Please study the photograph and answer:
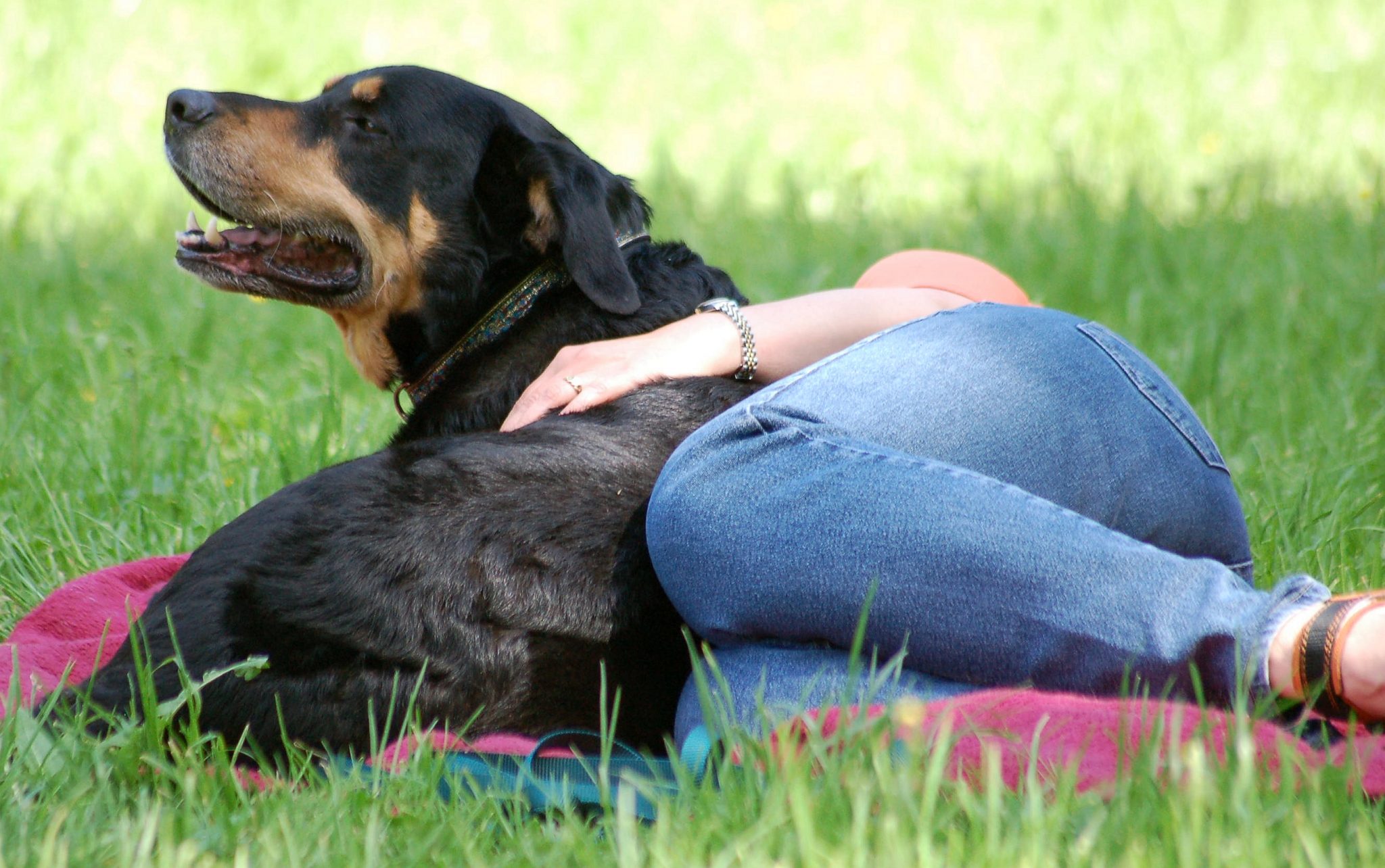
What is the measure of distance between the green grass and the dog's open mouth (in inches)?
24.0

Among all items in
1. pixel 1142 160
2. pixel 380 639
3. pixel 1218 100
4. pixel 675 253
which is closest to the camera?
pixel 380 639

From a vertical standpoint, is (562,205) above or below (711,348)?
above

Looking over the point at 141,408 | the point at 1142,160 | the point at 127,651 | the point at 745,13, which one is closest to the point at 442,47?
the point at 745,13

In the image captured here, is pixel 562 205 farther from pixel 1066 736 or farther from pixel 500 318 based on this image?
pixel 1066 736

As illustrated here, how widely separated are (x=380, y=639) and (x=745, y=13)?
25.7 feet

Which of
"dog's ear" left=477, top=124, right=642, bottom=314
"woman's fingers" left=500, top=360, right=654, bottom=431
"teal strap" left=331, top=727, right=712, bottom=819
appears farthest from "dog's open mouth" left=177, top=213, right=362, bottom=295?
"teal strap" left=331, top=727, right=712, bottom=819

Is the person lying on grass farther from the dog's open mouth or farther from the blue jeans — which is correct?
the dog's open mouth

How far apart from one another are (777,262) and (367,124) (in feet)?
9.41

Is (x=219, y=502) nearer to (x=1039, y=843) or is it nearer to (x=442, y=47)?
(x=1039, y=843)

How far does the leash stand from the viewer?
117 inches

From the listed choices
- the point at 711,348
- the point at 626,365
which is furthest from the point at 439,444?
the point at 711,348

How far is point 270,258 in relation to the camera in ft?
10.3

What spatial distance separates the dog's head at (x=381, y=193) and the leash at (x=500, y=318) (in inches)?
1.5

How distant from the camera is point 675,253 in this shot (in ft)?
10.1
